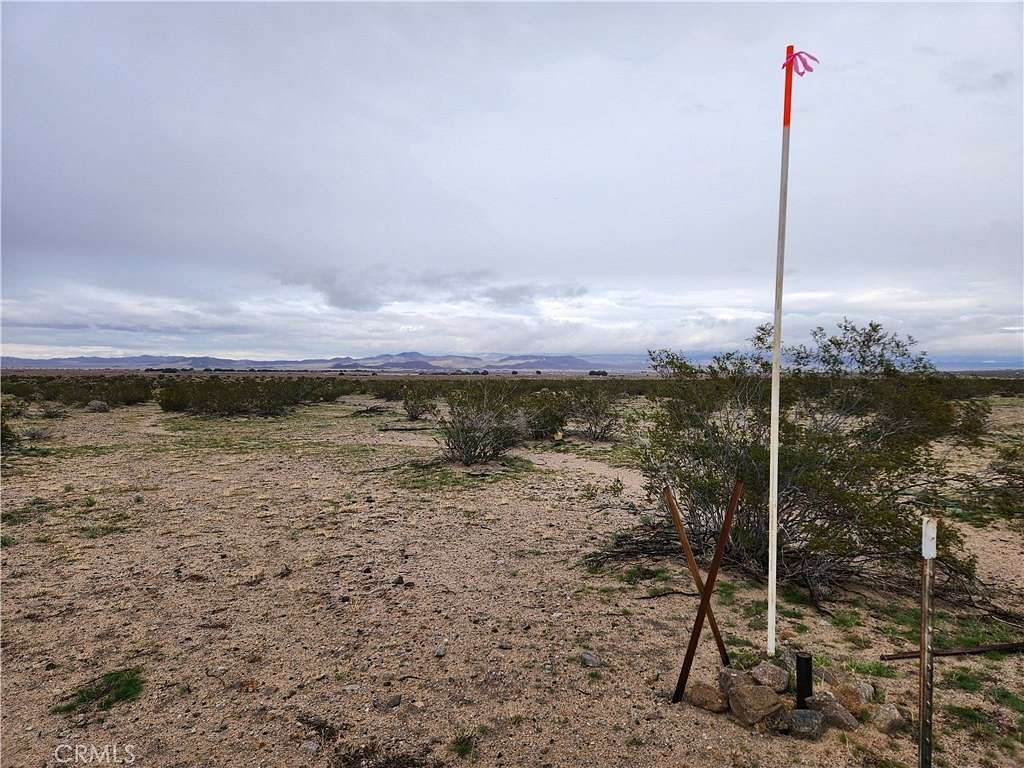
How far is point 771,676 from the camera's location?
3.85 metres

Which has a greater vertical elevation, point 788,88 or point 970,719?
point 788,88

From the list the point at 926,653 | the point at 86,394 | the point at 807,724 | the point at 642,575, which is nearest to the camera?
the point at 926,653

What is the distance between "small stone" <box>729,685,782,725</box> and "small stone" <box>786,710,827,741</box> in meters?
0.11

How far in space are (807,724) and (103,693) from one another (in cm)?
499

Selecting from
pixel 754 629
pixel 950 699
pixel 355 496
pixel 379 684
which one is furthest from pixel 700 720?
pixel 355 496

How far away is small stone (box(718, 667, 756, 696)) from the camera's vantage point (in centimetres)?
386

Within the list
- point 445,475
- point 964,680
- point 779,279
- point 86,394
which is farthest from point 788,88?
point 86,394

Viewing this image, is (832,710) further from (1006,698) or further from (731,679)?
(1006,698)

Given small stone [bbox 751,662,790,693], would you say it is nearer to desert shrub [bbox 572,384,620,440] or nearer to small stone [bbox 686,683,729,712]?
→ small stone [bbox 686,683,729,712]

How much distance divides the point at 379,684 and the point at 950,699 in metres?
4.18

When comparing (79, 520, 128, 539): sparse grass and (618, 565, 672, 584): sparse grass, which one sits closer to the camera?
(618, 565, 672, 584): sparse grass

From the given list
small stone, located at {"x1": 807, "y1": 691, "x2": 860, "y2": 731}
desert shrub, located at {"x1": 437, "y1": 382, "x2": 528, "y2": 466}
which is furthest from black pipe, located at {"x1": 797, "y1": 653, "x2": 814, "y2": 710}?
desert shrub, located at {"x1": 437, "y1": 382, "x2": 528, "y2": 466}

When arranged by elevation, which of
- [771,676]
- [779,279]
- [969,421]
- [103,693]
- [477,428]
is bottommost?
[103,693]

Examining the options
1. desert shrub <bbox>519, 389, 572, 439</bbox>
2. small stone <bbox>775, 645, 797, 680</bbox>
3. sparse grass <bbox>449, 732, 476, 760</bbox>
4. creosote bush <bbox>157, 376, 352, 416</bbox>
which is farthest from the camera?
creosote bush <bbox>157, 376, 352, 416</bbox>
